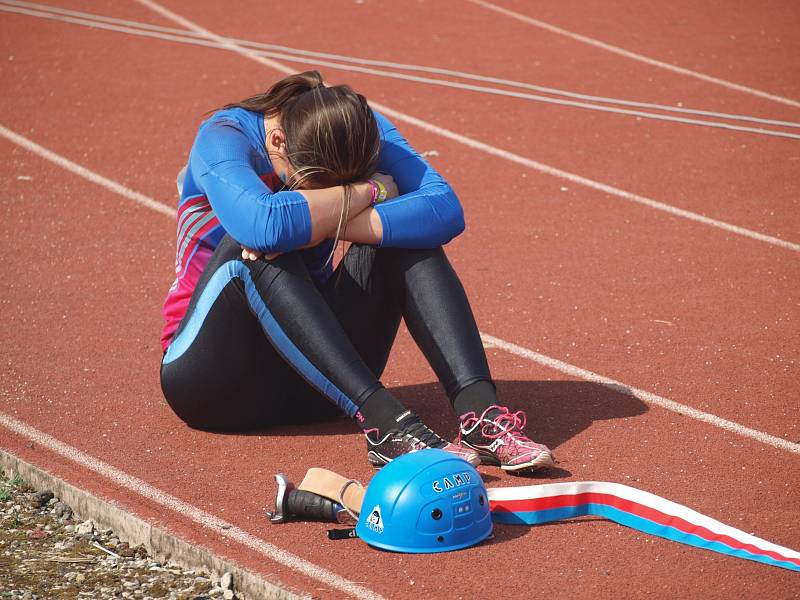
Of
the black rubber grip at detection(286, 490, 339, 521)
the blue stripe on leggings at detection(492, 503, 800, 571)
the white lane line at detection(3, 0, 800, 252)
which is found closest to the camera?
the blue stripe on leggings at detection(492, 503, 800, 571)

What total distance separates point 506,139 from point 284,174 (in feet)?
14.0

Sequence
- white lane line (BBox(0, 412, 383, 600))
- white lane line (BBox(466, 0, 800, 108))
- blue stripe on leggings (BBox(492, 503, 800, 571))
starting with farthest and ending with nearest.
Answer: white lane line (BBox(466, 0, 800, 108))
blue stripe on leggings (BBox(492, 503, 800, 571))
white lane line (BBox(0, 412, 383, 600))

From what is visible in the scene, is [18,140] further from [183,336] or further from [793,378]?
[793,378]

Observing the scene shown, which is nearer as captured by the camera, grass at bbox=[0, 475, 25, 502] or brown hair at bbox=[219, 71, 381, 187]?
brown hair at bbox=[219, 71, 381, 187]

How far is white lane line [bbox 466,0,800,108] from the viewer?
29.4 ft

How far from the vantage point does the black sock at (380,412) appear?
3406 millimetres

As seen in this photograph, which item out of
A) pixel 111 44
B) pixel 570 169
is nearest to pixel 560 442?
pixel 570 169

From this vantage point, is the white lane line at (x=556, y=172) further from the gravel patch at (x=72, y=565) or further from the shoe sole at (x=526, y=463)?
the gravel patch at (x=72, y=565)

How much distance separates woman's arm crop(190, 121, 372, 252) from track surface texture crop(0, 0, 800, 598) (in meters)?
0.75

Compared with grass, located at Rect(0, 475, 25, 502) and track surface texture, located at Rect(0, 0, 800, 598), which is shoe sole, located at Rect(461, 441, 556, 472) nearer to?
track surface texture, located at Rect(0, 0, 800, 598)

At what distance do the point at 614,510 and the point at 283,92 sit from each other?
5.39 ft

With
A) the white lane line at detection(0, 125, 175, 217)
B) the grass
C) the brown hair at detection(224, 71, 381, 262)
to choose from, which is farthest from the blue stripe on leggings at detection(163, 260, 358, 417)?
the white lane line at detection(0, 125, 175, 217)

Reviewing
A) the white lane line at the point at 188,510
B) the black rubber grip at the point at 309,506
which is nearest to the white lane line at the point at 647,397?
the black rubber grip at the point at 309,506

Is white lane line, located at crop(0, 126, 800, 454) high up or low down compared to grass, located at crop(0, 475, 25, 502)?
up
